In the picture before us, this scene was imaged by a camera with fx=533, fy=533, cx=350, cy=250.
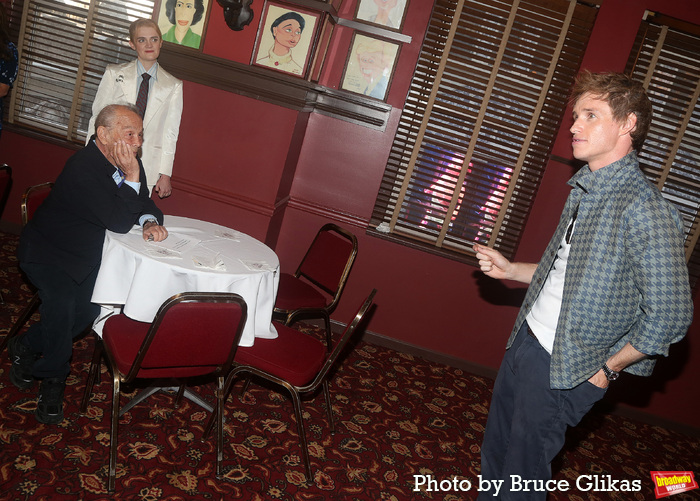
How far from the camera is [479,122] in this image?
4223 mm

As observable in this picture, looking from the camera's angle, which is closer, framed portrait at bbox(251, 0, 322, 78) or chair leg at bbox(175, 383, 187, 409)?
chair leg at bbox(175, 383, 187, 409)

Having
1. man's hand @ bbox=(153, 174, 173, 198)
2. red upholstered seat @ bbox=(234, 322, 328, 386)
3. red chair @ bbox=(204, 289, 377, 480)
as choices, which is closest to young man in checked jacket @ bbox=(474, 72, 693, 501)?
red chair @ bbox=(204, 289, 377, 480)

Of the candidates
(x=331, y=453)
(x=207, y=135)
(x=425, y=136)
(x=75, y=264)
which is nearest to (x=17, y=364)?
(x=75, y=264)

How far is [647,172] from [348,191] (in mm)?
2377

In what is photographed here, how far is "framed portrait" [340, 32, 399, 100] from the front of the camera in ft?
13.5

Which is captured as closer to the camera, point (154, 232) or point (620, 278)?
point (620, 278)

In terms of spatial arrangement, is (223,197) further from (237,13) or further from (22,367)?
(22,367)

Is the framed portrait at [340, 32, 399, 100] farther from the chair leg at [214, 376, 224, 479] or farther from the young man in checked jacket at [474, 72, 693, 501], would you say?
the chair leg at [214, 376, 224, 479]

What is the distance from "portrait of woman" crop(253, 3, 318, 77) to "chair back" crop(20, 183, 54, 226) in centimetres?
167

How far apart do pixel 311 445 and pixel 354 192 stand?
2.10 m

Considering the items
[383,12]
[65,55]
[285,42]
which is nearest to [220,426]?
[285,42]

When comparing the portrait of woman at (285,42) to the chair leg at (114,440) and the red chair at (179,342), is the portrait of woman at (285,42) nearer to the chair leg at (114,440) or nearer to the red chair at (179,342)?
the red chair at (179,342)

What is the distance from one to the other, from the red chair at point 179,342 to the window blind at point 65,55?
282 cm

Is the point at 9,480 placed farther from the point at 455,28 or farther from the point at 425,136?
the point at 455,28
